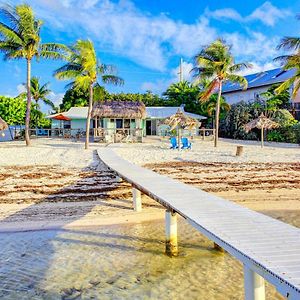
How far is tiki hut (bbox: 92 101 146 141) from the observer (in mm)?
31016

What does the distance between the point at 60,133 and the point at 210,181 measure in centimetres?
2795

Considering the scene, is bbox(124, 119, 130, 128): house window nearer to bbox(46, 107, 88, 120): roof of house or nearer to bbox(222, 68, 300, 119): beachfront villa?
bbox(46, 107, 88, 120): roof of house

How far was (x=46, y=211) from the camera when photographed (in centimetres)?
800

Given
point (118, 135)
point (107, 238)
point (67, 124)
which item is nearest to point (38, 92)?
point (67, 124)

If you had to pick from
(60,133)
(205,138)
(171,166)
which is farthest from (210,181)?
(60,133)

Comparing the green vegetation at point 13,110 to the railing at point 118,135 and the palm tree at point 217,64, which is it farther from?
the palm tree at point 217,64

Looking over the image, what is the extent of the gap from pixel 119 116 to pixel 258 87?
15930 millimetres

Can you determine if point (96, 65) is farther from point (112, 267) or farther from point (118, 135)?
point (112, 267)

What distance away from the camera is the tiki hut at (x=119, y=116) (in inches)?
1221

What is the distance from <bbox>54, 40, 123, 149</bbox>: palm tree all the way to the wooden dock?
17168 mm

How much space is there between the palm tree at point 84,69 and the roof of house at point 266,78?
18713mm

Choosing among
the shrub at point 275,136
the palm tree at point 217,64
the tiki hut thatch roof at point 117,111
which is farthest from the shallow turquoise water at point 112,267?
the tiki hut thatch roof at point 117,111

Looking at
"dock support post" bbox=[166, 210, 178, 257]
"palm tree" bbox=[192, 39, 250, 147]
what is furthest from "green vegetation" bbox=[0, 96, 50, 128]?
"dock support post" bbox=[166, 210, 178, 257]

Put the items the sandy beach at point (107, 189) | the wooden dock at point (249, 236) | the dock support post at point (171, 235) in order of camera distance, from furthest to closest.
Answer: the sandy beach at point (107, 189), the dock support post at point (171, 235), the wooden dock at point (249, 236)
